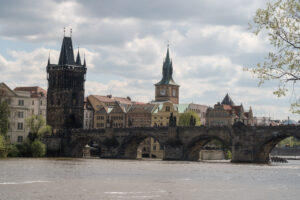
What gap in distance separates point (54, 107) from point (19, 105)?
35350 millimetres

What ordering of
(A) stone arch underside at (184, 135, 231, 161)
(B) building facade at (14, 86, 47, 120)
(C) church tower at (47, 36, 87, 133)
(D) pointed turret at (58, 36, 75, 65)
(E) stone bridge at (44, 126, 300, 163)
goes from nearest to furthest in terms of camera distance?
(E) stone bridge at (44, 126, 300, 163) < (A) stone arch underside at (184, 135, 231, 161) < (C) church tower at (47, 36, 87, 133) < (D) pointed turret at (58, 36, 75, 65) < (B) building facade at (14, 86, 47, 120)

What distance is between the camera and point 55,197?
148 ft

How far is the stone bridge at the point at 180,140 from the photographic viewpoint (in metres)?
114

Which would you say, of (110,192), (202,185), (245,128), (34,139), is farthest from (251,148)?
(110,192)

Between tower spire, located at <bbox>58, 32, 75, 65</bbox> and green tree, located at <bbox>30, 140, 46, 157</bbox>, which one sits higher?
tower spire, located at <bbox>58, 32, 75, 65</bbox>

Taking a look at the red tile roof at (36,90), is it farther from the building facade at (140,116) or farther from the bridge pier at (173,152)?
the bridge pier at (173,152)

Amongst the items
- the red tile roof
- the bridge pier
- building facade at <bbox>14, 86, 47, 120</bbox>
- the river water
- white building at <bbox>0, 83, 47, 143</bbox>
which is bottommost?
the river water

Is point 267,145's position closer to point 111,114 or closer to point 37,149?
point 37,149

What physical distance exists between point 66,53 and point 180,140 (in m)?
47.7

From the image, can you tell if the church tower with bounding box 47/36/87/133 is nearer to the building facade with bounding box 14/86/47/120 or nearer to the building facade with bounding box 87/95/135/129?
the building facade with bounding box 14/86/47/120

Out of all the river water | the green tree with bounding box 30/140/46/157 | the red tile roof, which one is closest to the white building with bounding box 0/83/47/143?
the green tree with bounding box 30/140/46/157

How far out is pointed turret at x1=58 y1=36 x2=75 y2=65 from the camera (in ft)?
522

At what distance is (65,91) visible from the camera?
515 feet

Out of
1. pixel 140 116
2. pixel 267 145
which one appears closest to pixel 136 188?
pixel 267 145
